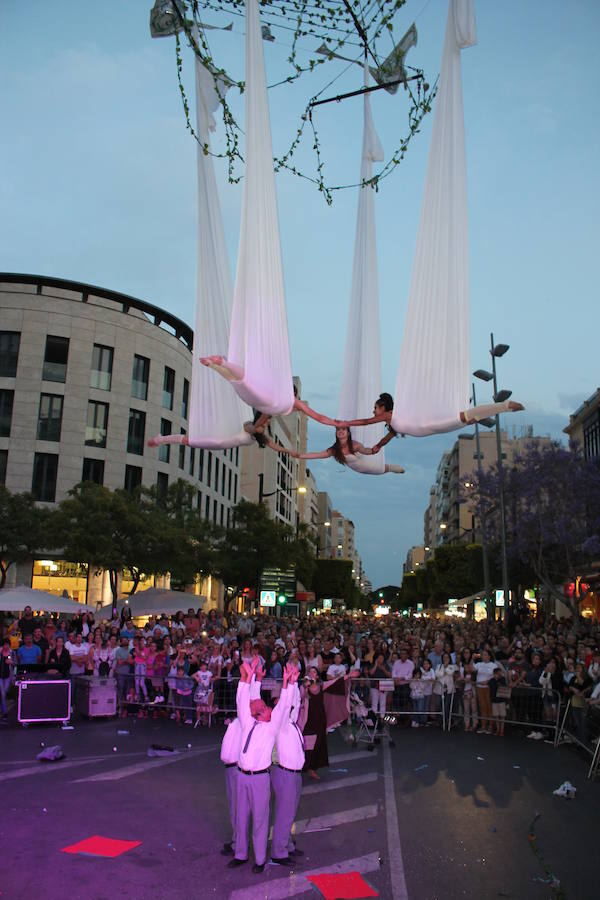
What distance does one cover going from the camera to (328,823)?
8242 mm

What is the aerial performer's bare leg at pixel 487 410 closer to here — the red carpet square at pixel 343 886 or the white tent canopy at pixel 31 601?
the red carpet square at pixel 343 886

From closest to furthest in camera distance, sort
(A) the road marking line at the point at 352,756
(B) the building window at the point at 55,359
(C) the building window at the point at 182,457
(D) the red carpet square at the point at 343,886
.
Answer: (D) the red carpet square at the point at 343,886
(A) the road marking line at the point at 352,756
(B) the building window at the point at 55,359
(C) the building window at the point at 182,457

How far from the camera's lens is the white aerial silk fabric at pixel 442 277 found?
716 cm

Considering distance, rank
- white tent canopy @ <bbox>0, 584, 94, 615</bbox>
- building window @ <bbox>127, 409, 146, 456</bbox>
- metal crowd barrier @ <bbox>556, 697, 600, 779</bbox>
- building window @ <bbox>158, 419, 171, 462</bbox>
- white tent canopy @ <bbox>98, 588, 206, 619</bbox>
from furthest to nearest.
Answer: building window @ <bbox>158, 419, 171, 462</bbox> → building window @ <bbox>127, 409, 146, 456</bbox> → white tent canopy @ <bbox>98, 588, 206, 619</bbox> → white tent canopy @ <bbox>0, 584, 94, 615</bbox> → metal crowd barrier @ <bbox>556, 697, 600, 779</bbox>

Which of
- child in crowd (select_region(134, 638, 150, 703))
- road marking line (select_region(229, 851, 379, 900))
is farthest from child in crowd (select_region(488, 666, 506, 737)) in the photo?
road marking line (select_region(229, 851, 379, 900))

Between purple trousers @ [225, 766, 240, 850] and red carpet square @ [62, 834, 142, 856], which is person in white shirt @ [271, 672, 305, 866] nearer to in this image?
purple trousers @ [225, 766, 240, 850]

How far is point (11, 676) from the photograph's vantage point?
15.4 meters

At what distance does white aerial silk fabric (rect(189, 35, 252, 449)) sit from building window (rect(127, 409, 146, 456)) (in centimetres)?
3440

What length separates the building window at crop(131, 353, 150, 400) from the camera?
42.4 meters

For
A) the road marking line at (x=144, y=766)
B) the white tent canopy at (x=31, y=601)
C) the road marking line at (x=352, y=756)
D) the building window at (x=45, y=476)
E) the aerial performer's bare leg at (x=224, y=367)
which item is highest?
the building window at (x=45, y=476)

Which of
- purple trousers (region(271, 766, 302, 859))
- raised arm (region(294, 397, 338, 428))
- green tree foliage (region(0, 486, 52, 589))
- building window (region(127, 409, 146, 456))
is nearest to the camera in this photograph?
purple trousers (region(271, 766, 302, 859))

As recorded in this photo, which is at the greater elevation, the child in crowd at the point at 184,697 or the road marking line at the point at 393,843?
the child in crowd at the point at 184,697

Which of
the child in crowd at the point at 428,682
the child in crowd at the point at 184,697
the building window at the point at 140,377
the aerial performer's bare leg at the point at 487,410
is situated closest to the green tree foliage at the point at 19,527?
the building window at the point at 140,377

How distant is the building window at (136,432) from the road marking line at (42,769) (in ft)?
103
